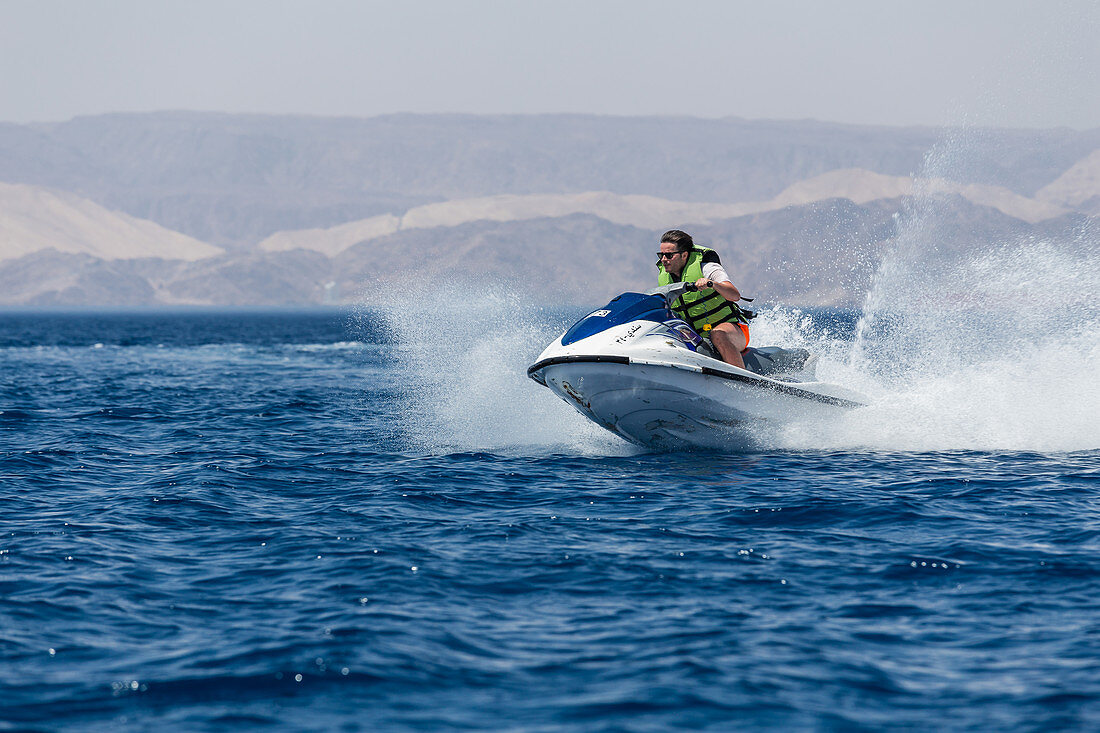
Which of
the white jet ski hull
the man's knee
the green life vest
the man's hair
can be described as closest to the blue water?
the white jet ski hull

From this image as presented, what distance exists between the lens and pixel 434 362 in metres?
35.6

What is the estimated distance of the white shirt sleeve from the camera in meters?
12.8

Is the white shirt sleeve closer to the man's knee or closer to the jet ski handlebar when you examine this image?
the jet ski handlebar

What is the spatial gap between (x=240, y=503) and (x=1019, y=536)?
7.30 meters

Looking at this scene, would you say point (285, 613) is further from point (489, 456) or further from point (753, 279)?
point (753, 279)

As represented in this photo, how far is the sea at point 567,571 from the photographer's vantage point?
606 centimetres

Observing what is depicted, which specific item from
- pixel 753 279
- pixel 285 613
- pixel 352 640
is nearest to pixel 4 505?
pixel 285 613

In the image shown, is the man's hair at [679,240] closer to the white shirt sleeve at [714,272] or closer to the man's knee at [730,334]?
the white shirt sleeve at [714,272]

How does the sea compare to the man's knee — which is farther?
the man's knee

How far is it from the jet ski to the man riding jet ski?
1cm

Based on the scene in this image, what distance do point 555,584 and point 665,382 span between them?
4.92 metres

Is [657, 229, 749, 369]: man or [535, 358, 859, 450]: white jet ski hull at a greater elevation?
[657, 229, 749, 369]: man

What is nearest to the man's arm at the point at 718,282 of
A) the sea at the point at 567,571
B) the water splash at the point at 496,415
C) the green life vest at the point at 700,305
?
the green life vest at the point at 700,305

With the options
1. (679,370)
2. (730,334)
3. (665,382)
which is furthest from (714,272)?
(665,382)
